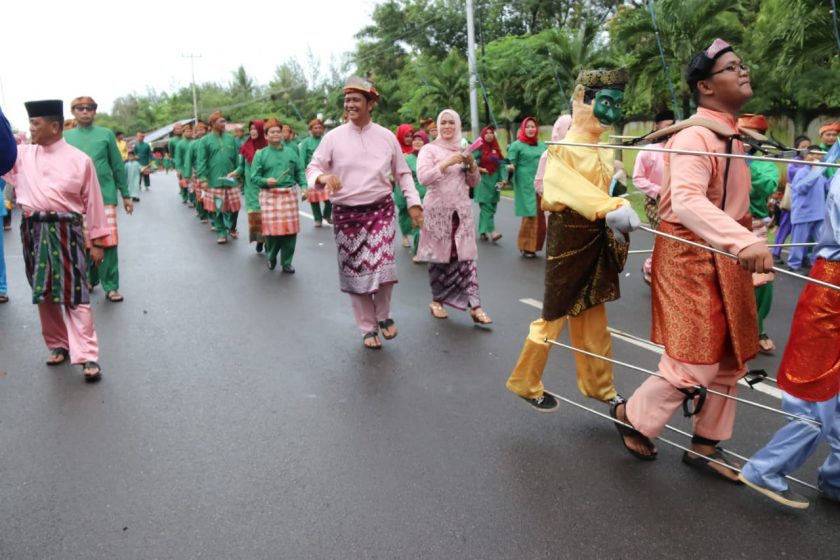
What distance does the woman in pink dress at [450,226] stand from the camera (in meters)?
6.20

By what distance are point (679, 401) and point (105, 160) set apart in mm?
5809

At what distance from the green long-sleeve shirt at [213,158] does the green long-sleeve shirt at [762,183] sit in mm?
8311

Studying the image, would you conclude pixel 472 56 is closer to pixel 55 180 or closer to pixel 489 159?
pixel 489 159

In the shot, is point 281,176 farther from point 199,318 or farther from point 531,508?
point 531,508

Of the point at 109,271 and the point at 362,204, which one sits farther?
the point at 109,271

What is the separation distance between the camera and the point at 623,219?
3.09 metres

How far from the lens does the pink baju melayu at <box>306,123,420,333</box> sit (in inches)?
215

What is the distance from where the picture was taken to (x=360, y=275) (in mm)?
5555

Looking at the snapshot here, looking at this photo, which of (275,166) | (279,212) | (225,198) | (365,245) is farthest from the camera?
(225,198)

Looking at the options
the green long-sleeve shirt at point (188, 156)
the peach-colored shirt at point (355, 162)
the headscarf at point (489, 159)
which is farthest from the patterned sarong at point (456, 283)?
the green long-sleeve shirt at point (188, 156)

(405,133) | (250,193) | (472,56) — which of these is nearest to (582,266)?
(250,193)

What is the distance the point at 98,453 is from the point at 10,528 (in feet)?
2.39

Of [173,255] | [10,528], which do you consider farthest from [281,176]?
[10,528]

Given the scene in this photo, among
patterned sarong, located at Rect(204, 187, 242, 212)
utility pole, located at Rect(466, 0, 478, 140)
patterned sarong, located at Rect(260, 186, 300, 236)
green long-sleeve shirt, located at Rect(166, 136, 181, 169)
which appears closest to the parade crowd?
patterned sarong, located at Rect(260, 186, 300, 236)
